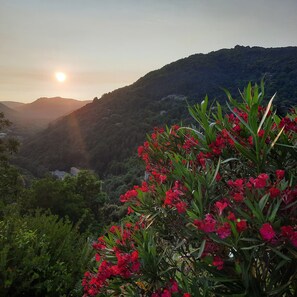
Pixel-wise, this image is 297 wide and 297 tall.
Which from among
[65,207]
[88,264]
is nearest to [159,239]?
[88,264]

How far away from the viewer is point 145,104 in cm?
14125

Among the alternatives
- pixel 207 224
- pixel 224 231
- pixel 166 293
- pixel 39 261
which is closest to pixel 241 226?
pixel 224 231

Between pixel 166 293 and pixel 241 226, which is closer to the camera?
pixel 241 226

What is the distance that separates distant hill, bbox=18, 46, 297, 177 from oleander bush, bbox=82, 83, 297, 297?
265 feet

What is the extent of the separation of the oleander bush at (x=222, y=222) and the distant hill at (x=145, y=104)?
80.8 metres

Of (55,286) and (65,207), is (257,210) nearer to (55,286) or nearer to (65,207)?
(55,286)

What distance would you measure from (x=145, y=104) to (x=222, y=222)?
139785 mm

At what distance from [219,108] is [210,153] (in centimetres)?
56

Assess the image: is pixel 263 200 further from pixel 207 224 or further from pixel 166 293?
pixel 166 293

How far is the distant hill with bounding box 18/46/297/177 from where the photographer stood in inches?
4222

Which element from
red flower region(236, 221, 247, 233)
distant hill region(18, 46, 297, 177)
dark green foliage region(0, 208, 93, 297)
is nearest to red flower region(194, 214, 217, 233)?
red flower region(236, 221, 247, 233)

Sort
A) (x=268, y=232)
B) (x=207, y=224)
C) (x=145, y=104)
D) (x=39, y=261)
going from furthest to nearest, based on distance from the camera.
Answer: (x=145, y=104) → (x=39, y=261) → (x=207, y=224) → (x=268, y=232)

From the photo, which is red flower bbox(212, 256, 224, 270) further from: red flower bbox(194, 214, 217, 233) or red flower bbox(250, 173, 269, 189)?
red flower bbox(250, 173, 269, 189)

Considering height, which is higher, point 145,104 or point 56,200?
point 56,200
